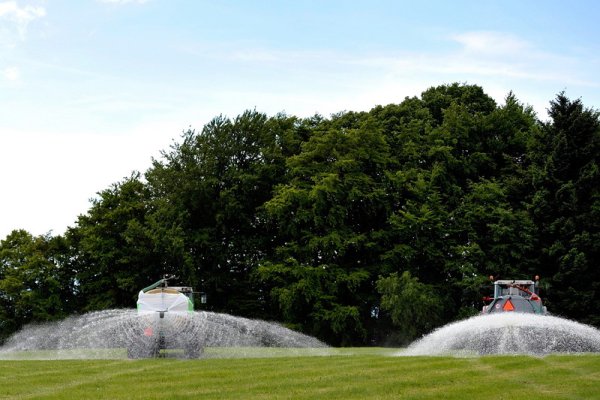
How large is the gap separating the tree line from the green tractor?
22388mm

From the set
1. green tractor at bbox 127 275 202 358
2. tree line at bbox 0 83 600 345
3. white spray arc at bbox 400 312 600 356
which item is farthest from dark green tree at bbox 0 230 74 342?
white spray arc at bbox 400 312 600 356

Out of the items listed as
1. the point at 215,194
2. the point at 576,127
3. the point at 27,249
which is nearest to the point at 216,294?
the point at 215,194

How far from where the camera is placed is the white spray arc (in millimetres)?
24875

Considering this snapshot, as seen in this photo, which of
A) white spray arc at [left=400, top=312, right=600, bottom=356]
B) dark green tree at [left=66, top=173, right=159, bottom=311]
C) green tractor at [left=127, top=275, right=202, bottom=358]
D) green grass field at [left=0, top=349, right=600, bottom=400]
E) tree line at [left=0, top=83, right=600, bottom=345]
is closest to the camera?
green grass field at [left=0, top=349, right=600, bottom=400]

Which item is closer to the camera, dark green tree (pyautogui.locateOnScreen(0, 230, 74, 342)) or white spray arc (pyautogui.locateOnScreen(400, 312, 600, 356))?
white spray arc (pyautogui.locateOnScreen(400, 312, 600, 356))

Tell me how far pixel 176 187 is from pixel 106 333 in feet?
93.5

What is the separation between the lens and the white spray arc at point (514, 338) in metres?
24.9

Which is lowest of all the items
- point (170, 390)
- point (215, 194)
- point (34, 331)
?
point (34, 331)

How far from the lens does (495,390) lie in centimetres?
1563

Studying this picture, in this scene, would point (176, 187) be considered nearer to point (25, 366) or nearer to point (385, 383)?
point (25, 366)

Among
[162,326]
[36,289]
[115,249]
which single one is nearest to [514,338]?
[162,326]

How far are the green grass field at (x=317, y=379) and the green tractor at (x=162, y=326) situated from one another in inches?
137

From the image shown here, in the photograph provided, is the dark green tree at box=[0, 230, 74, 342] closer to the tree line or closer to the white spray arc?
the tree line

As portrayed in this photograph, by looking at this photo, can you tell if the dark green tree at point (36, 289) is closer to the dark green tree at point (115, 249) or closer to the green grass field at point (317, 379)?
the dark green tree at point (115, 249)
